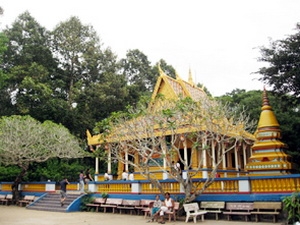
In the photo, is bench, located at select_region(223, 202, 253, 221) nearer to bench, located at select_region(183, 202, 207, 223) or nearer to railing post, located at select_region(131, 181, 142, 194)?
bench, located at select_region(183, 202, 207, 223)

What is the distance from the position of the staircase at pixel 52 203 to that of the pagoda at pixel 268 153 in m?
9.59

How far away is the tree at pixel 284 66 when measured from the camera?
1534cm

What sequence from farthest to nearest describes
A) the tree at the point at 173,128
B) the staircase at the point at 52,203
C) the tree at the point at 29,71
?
the tree at the point at 29,71 < the staircase at the point at 52,203 < the tree at the point at 173,128

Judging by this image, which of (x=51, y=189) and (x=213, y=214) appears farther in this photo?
(x=51, y=189)

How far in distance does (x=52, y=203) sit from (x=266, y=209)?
11.9 metres

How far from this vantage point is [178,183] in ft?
48.2

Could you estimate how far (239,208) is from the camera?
41.3 feet

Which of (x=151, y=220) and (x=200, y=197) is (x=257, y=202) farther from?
(x=151, y=220)

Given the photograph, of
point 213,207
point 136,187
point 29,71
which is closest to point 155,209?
point 213,207

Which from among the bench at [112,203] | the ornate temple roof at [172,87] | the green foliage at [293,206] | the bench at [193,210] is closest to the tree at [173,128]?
the bench at [193,210]

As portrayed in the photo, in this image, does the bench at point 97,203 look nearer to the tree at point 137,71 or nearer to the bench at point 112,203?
the bench at point 112,203

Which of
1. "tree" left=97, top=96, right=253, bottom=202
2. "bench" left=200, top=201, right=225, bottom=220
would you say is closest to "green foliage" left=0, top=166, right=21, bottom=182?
"tree" left=97, top=96, right=253, bottom=202

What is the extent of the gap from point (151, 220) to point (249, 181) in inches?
162

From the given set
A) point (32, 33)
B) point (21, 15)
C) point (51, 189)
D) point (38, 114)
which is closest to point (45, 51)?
point (32, 33)
